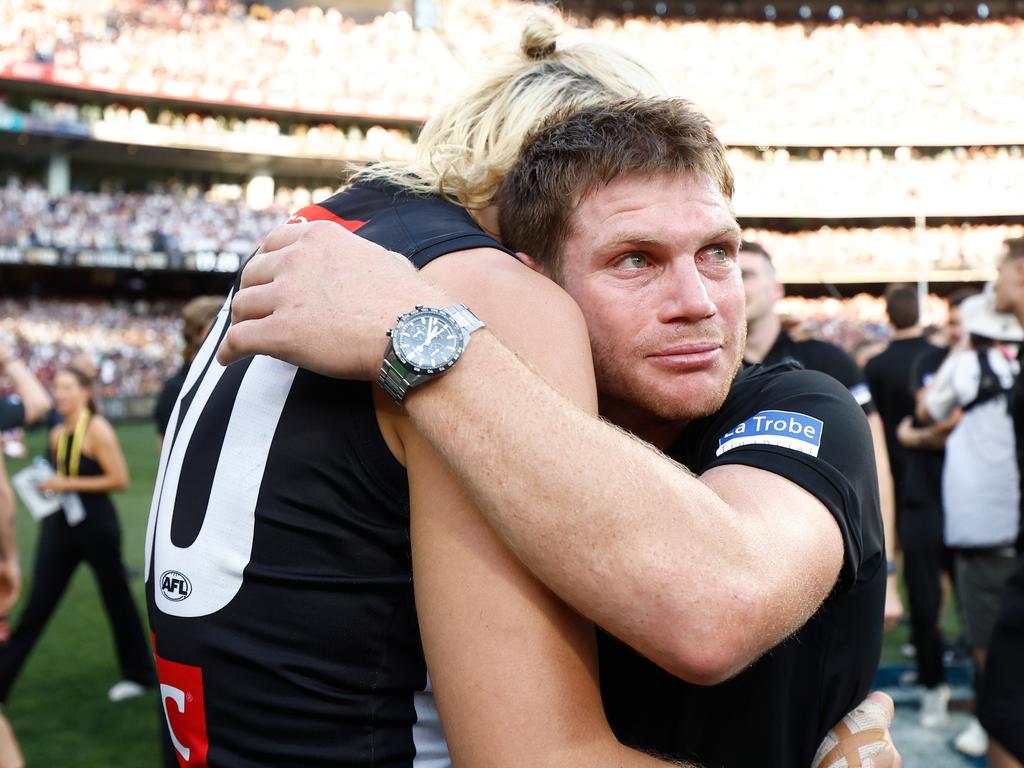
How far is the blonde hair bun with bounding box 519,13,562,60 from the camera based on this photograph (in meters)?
1.91

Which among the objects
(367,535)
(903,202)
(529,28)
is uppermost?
(529,28)

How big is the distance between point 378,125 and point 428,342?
41242 millimetres

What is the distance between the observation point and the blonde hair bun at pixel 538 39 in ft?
6.26

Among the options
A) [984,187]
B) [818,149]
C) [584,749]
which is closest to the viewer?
[584,749]

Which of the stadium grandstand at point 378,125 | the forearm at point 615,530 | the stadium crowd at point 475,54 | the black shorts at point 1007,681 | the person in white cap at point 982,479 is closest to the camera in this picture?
the forearm at point 615,530

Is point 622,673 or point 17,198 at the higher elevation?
point 622,673

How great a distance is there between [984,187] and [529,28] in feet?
133

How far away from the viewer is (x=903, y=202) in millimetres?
38125

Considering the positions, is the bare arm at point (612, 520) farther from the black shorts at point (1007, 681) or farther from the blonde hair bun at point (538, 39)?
the black shorts at point (1007, 681)

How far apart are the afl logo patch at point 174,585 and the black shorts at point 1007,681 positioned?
2755mm

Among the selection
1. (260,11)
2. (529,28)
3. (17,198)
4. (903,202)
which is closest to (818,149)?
(903,202)

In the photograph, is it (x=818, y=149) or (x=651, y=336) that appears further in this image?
(x=818, y=149)

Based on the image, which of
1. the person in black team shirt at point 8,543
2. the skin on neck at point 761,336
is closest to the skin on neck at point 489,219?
the person in black team shirt at point 8,543

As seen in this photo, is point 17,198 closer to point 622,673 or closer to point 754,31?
point 754,31
